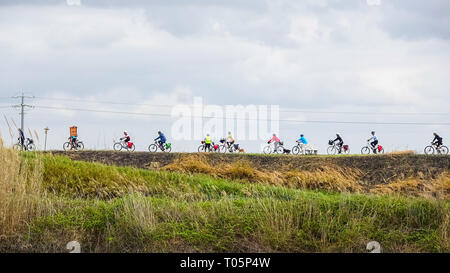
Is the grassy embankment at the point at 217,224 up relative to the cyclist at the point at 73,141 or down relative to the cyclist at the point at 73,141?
down

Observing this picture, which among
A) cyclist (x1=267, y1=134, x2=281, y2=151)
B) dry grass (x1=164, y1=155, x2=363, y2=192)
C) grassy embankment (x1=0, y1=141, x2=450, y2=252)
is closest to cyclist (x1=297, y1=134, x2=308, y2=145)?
cyclist (x1=267, y1=134, x2=281, y2=151)

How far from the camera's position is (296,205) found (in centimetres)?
1012

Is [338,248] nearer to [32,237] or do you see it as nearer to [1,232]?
[32,237]

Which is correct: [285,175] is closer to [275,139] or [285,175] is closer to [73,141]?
[275,139]

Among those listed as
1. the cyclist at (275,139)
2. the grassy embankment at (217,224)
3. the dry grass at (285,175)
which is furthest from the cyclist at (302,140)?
the grassy embankment at (217,224)

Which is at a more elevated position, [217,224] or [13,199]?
[13,199]

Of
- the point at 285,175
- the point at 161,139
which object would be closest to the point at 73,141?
the point at 161,139

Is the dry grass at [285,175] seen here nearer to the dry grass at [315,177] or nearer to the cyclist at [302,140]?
the dry grass at [315,177]

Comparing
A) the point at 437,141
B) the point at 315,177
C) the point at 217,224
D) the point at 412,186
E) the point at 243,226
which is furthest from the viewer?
the point at 437,141

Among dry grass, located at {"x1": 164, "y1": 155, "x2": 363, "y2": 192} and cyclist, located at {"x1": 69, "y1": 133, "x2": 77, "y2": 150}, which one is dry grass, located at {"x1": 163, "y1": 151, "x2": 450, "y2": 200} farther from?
cyclist, located at {"x1": 69, "y1": 133, "x2": 77, "y2": 150}

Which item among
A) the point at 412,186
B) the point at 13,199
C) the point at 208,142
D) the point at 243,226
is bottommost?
the point at 243,226

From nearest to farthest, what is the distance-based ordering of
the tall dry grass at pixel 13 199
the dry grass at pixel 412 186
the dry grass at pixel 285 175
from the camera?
the tall dry grass at pixel 13 199
the dry grass at pixel 412 186
the dry grass at pixel 285 175

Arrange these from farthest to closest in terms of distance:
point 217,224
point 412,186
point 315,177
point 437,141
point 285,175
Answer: point 437,141 < point 285,175 < point 315,177 < point 412,186 < point 217,224
